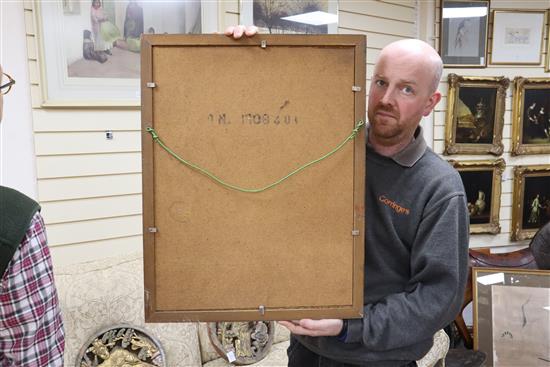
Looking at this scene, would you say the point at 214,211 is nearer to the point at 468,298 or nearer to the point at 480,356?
the point at 480,356

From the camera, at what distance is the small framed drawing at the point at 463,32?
3.53 m

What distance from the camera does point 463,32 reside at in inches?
140

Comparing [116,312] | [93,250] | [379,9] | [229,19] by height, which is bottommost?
[116,312]

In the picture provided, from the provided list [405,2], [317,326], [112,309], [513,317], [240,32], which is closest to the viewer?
[240,32]

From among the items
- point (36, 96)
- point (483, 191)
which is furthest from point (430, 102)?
point (483, 191)

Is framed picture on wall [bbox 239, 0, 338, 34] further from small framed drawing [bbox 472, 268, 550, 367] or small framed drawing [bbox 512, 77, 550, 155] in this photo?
small framed drawing [bbox 472, 268, 550, 367]

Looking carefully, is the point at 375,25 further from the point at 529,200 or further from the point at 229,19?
the point at 529,200

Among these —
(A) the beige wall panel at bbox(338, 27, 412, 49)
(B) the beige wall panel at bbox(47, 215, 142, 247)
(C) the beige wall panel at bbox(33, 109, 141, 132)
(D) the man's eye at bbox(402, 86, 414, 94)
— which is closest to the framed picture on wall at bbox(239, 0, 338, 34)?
(A) the beige wall panel at bbox(338, 27, 412, 49)

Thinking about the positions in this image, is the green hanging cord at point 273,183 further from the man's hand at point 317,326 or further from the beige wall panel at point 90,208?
the beige wall panel at point 90,208

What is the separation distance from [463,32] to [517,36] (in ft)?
1.60

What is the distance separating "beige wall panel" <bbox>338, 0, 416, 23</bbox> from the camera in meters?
3.21

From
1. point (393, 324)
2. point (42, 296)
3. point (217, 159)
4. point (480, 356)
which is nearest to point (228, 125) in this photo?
point (217, 159)

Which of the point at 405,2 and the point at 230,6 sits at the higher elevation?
the point at 405,2

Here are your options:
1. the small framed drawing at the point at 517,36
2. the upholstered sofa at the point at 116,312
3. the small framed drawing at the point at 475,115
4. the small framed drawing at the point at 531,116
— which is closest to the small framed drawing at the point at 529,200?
the small framed drawing at the point at 531,116
